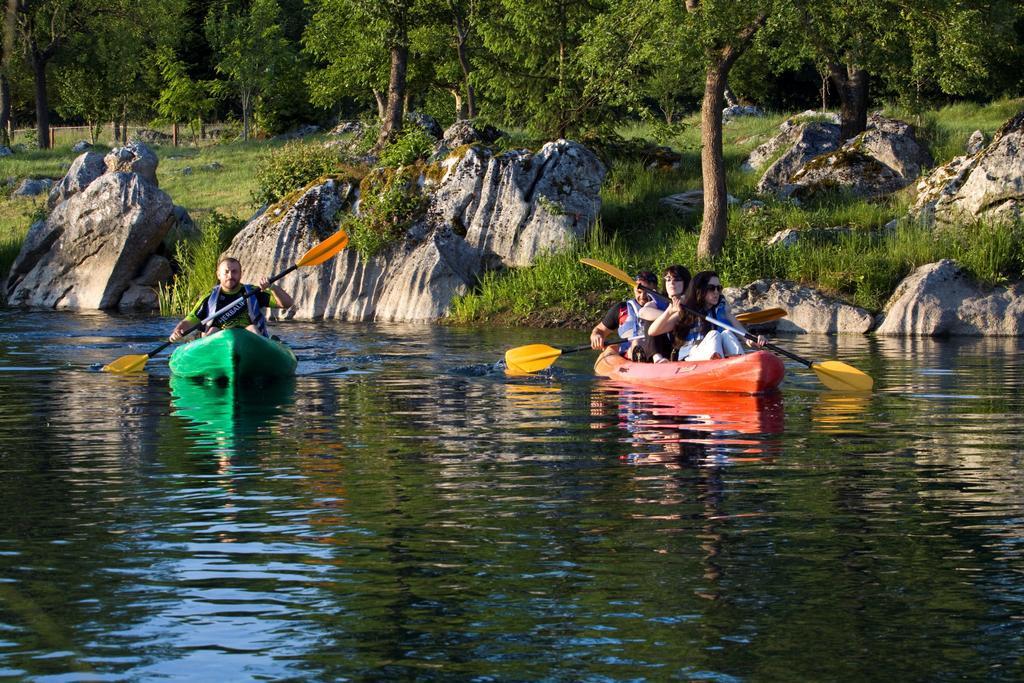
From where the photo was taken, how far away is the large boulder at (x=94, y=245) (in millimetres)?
28219

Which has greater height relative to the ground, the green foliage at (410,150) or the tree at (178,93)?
the tree at (178,93)

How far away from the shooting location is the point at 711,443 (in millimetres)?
9750

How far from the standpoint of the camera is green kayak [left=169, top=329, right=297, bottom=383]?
46.6 ft

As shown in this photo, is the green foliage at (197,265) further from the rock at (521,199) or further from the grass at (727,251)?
the rock at (521,199)

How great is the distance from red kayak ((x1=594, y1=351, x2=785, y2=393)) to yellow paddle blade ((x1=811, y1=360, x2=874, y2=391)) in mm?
671

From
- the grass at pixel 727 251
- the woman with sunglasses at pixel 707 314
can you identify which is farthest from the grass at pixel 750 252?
the woman with sunglasses at pixel 707 314

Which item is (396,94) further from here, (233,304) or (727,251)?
(233,304)

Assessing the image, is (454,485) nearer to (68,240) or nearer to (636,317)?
(636,317)

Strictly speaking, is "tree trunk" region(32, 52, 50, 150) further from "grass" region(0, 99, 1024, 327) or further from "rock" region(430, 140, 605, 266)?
"rock" region(430, 140, 605, 266)

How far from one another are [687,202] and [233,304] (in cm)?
1373

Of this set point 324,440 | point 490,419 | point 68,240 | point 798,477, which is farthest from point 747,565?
point 68,240

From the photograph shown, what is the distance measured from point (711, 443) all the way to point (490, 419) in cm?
227

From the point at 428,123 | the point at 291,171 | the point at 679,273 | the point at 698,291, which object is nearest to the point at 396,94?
the point at 428,123

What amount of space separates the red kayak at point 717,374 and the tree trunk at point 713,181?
9.64 metres
